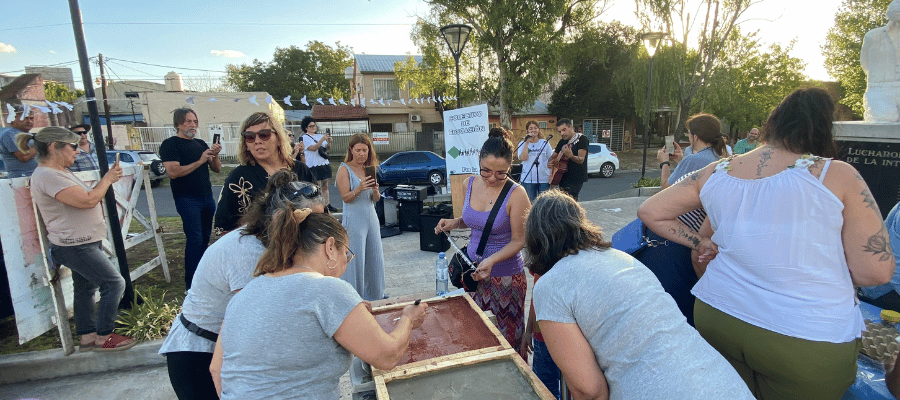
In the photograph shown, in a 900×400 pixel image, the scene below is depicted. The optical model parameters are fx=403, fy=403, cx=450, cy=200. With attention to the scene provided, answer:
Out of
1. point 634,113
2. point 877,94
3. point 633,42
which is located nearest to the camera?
point 877,94

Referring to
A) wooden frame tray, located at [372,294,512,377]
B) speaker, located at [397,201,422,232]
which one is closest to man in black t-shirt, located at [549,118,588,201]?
speaker, located at [397,201,422,232]

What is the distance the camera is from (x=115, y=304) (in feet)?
10.4

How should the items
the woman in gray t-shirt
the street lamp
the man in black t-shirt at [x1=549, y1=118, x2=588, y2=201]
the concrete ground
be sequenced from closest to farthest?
the woman in gray t-shirt
the concrete ground
the man in black t-shirt at [x1=549, y1=118, x2=588, y2=201]
the street lamp

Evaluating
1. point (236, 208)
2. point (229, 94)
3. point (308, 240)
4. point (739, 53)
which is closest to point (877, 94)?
point (308, 240)

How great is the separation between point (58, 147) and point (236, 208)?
5.21ft

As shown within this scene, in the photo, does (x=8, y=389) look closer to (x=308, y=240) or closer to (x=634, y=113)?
(x=308, y=240)

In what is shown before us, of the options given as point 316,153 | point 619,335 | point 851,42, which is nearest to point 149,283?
point 316,153

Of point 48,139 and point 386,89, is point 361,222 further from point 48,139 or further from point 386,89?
point 386,89

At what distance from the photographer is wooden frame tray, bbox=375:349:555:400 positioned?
1526mm

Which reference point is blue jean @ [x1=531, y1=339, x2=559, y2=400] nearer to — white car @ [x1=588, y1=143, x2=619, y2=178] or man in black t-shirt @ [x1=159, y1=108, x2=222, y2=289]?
man in black t-shirt @ [x1=159, y1=108, x2=222, y2=289]

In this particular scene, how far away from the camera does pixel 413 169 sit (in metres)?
15.2

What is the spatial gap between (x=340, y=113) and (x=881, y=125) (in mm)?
28163

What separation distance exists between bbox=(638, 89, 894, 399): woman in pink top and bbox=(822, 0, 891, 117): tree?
23.9 meters

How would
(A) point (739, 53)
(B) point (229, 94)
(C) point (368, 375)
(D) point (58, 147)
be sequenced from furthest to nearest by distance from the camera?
1. (B) point (229, 94)
2. (A) point (739, 53)
3. (D) point (58, 147)
4. (C) point (368, 375)
